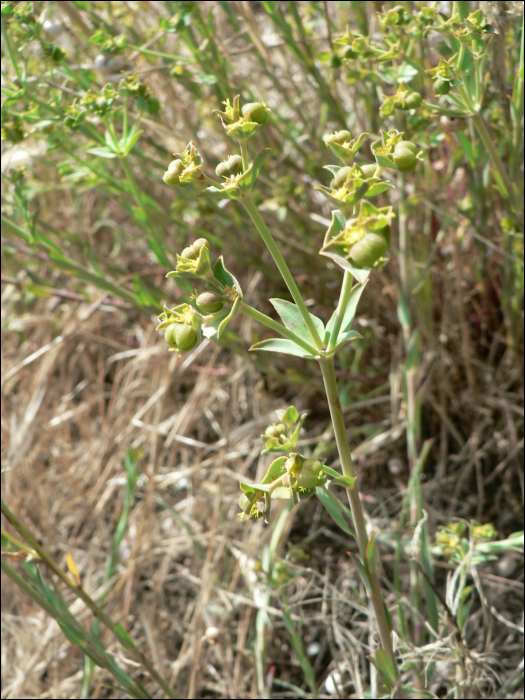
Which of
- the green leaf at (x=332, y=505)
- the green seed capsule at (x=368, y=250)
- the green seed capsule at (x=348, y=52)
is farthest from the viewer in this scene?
the green seed capsule at (x=348, y=52)

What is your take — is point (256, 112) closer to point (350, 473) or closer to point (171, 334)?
point (171, 334)

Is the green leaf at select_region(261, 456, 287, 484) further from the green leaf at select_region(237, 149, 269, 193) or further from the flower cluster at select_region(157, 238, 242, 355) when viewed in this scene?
the green leaf at select_region(237, 149, 269, 193)

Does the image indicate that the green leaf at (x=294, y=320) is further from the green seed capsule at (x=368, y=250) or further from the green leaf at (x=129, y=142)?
the green leaf at (x=129, y=142)

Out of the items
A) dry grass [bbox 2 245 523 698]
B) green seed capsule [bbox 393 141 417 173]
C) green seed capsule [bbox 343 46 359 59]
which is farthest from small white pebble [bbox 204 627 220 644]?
green seed capsule [bbox 343 46 359 59]

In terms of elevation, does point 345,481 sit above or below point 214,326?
below

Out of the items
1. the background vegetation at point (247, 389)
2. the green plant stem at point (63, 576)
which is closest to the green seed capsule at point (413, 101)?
the background vegetation at point (247, 389)

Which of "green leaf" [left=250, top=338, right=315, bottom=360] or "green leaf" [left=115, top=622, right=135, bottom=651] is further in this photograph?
"green leaf" [left=115, top=622, right=135, bottom=651]

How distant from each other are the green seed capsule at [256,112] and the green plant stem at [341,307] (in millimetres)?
201

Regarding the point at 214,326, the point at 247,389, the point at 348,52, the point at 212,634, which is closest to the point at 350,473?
the point at 214,326

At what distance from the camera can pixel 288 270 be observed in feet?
2.19

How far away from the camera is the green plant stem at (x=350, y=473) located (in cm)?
75

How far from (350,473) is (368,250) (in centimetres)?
32

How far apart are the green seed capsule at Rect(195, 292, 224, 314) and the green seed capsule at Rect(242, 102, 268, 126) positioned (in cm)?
20

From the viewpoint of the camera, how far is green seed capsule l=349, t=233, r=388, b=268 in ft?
1.92
